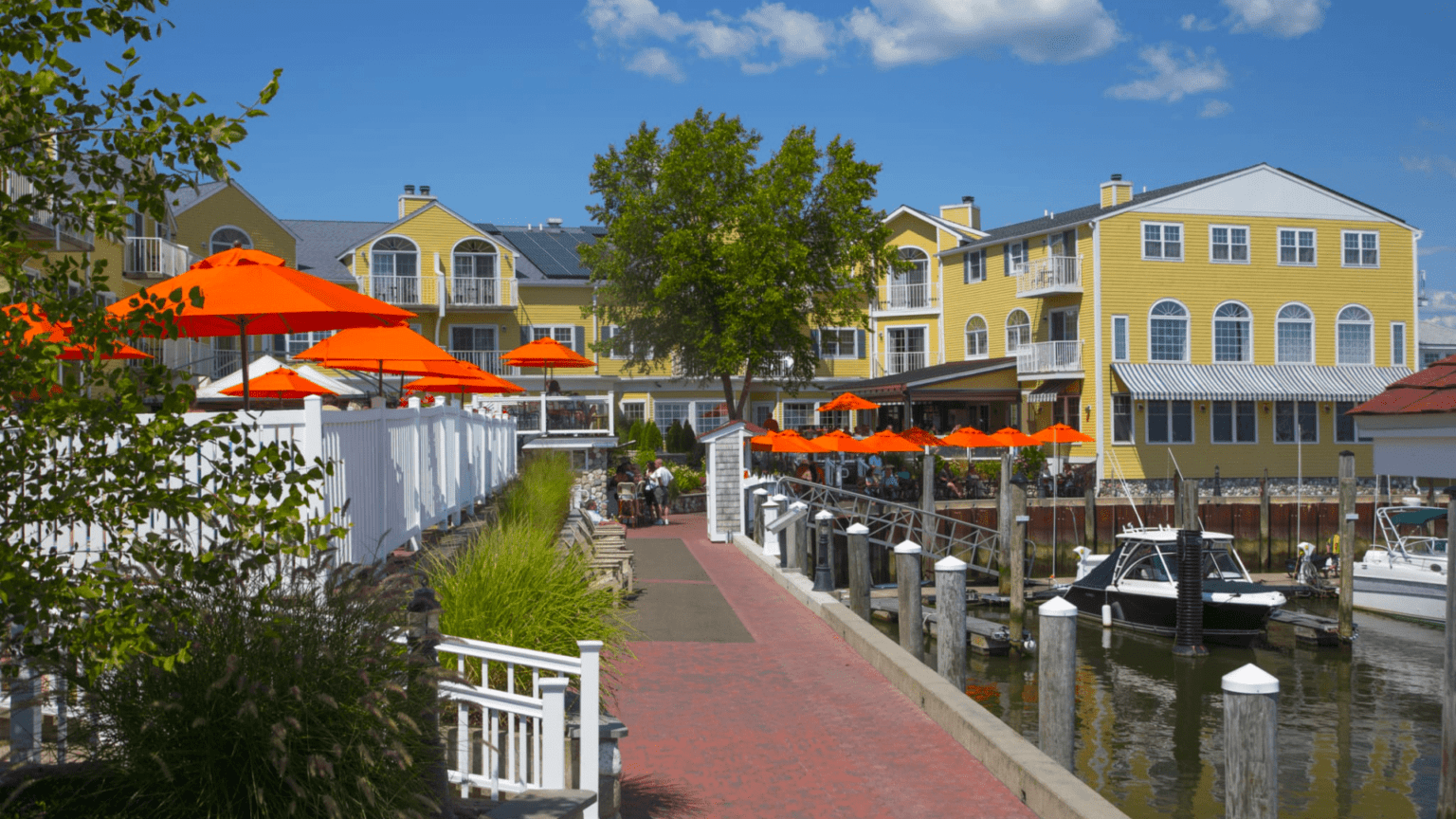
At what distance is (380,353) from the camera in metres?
12.5

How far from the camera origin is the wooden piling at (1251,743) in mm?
6695

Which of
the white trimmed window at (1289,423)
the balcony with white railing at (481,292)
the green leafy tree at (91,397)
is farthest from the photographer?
the balcony with white railing at (481,292)

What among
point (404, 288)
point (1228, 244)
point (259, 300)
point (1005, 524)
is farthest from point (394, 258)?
point (259, 300)

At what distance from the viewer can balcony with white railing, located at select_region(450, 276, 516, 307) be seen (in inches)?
1788

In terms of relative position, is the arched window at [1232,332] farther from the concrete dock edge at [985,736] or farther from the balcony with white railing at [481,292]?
the concrete dock edge at [985,736]

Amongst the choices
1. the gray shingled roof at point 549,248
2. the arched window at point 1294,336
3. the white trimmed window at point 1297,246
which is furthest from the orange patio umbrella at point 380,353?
the white trimmed window at point 1297,246

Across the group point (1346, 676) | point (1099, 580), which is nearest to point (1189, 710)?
point (1346, 676)

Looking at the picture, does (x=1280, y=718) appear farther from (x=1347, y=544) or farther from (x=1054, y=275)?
(x=1054, y=275)

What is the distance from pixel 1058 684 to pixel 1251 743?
8.09 feet

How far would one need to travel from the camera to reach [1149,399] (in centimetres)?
4069

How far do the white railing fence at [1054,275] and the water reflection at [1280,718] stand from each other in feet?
58.3

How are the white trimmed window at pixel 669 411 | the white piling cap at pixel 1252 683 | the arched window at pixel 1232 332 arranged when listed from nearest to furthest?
the white piling cap at pixel 1252 683 → the arched window at pixel 1232 332 → the white trimmed window at pixel 669 411

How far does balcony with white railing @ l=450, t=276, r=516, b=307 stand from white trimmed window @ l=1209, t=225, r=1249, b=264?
26.3 m

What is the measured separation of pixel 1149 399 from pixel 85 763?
40217 millimetres
